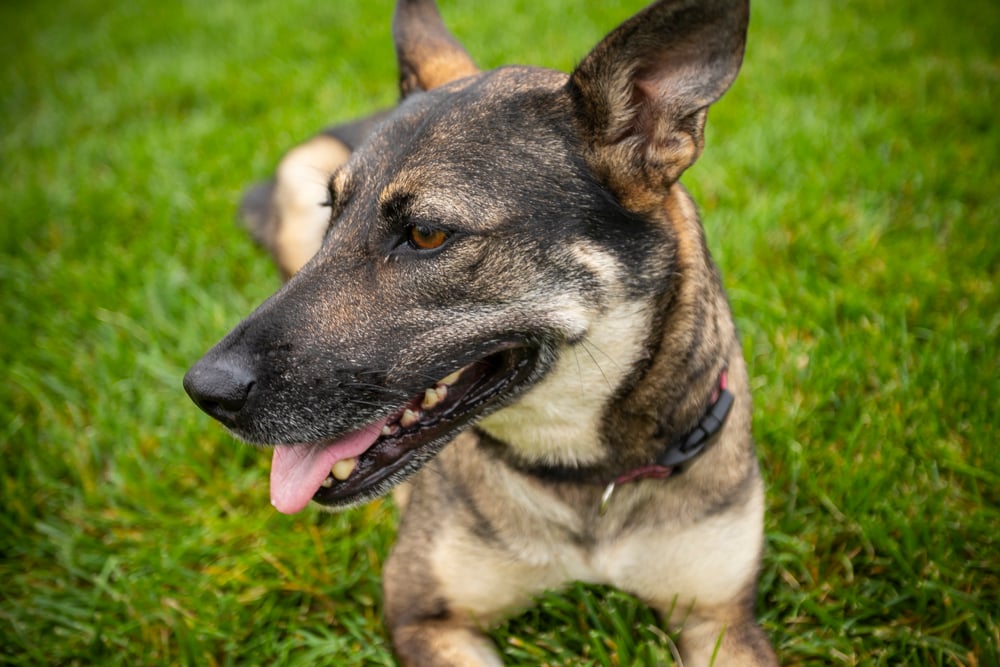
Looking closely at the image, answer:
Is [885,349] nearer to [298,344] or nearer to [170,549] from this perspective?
[298,344]

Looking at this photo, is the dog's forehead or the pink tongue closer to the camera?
the dog's forehead

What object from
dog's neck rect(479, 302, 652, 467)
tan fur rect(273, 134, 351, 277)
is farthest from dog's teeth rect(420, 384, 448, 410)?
tan fur rect(273, 134, 351, 277)

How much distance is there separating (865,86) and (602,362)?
4.92 meters

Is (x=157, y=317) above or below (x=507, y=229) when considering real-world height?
below

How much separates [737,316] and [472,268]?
2232 mm

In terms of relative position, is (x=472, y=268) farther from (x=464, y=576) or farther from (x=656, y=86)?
(x=464, y=576)

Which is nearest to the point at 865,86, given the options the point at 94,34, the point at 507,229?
the point at 507,229

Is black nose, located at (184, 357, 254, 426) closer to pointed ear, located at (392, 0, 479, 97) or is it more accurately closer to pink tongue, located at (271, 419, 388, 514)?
pink tongue, located at (271, 419, 388, 514)

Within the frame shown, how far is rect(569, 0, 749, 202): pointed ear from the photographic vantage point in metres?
2.12

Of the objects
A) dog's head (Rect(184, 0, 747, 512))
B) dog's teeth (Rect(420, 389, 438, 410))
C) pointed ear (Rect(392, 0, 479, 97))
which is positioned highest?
pointed ear (Rect(392, 0, 479, 97))

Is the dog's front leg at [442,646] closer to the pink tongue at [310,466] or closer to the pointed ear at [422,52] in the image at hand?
the pink tongue at [310,466]

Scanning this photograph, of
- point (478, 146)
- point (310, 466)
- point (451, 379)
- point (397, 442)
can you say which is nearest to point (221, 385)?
point (310, 466)

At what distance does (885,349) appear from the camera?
361 cm

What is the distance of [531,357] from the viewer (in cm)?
238
